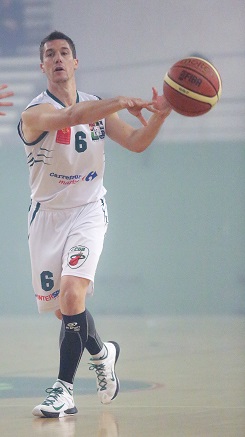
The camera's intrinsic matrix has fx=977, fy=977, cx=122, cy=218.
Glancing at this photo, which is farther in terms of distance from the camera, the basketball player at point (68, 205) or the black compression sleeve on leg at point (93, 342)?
the black compression sleeve on leg at point (93, 342)

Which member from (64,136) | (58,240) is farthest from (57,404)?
(64,136)

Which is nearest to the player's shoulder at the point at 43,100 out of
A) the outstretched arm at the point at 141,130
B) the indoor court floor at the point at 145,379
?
the outstretched arm at the point at 141,130

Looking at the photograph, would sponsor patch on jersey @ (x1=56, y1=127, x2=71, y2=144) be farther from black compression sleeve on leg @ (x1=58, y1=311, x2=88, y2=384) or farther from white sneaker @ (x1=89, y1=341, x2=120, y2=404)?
white sneaker @ (x1=89, y1=341, x2=120, y2=404)

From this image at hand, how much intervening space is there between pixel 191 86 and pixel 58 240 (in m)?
0.88

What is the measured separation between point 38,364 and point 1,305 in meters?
3.18

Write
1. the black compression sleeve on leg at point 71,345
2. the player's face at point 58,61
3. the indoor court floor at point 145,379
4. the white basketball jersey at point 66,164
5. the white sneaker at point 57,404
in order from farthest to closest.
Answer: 1. the player's face at point 58,61
2. the white basketball jersey at point 66,164
3. the black compression sleeve on leg at point 71,345
4. the white sneaker at point 57,404
5. the indoor court floor at point 145,379

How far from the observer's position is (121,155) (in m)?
9.07

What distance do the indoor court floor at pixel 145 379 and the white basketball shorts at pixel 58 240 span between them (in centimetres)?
54

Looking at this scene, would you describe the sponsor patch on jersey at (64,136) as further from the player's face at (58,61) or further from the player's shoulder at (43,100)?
the player's face at (58,61)

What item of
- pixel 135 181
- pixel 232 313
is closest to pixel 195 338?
pixel 232 313

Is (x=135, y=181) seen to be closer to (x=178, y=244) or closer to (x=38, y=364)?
(x=178, y=244)

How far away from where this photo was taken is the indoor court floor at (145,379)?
3652mm

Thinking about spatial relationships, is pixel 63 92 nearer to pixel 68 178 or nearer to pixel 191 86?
pixel 68 178

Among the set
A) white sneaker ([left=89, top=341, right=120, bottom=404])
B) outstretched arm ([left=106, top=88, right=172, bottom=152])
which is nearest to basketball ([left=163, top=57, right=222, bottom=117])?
outstretched arm ([left=106, top=88, right=172, bottom=152])
